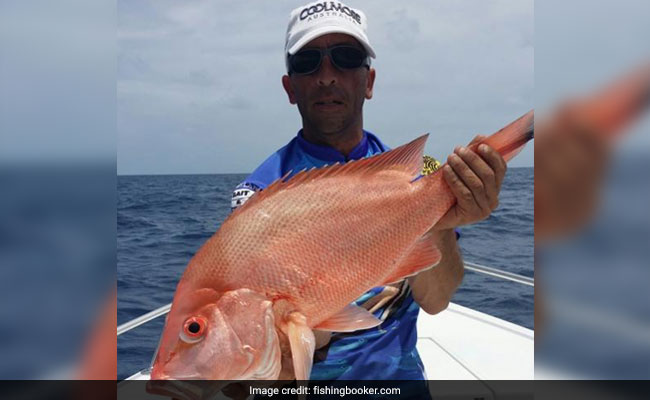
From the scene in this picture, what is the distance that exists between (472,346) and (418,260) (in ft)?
10.5

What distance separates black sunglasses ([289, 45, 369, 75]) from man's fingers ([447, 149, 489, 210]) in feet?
2.87

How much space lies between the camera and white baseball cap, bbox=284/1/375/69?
219 centimetres

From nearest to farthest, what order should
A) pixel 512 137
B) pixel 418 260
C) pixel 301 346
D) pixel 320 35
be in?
pixel 301 346 → pixel 512 137 → pixel 418 260 → pixel 320 35

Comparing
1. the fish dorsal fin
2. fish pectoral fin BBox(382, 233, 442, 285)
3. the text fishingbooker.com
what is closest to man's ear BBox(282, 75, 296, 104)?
the fish dorsal fin

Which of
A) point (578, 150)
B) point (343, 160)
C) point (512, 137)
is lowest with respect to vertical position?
point (578, 150)

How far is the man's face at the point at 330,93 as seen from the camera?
2.27 metres

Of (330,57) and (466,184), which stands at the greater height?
(330,57)

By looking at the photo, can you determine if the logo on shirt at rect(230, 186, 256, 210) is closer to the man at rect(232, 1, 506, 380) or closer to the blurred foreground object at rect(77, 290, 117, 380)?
the man at rect(232, 1, 506, 380)

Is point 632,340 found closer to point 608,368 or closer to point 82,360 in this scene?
point 608,368

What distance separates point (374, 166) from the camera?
1.73 meters

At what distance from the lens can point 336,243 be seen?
156 cm

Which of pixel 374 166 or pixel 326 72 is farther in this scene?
pixel 326 72

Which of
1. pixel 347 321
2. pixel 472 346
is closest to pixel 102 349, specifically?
pixel 347 321

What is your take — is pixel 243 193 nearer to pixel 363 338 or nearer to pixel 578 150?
pixel 363 338
